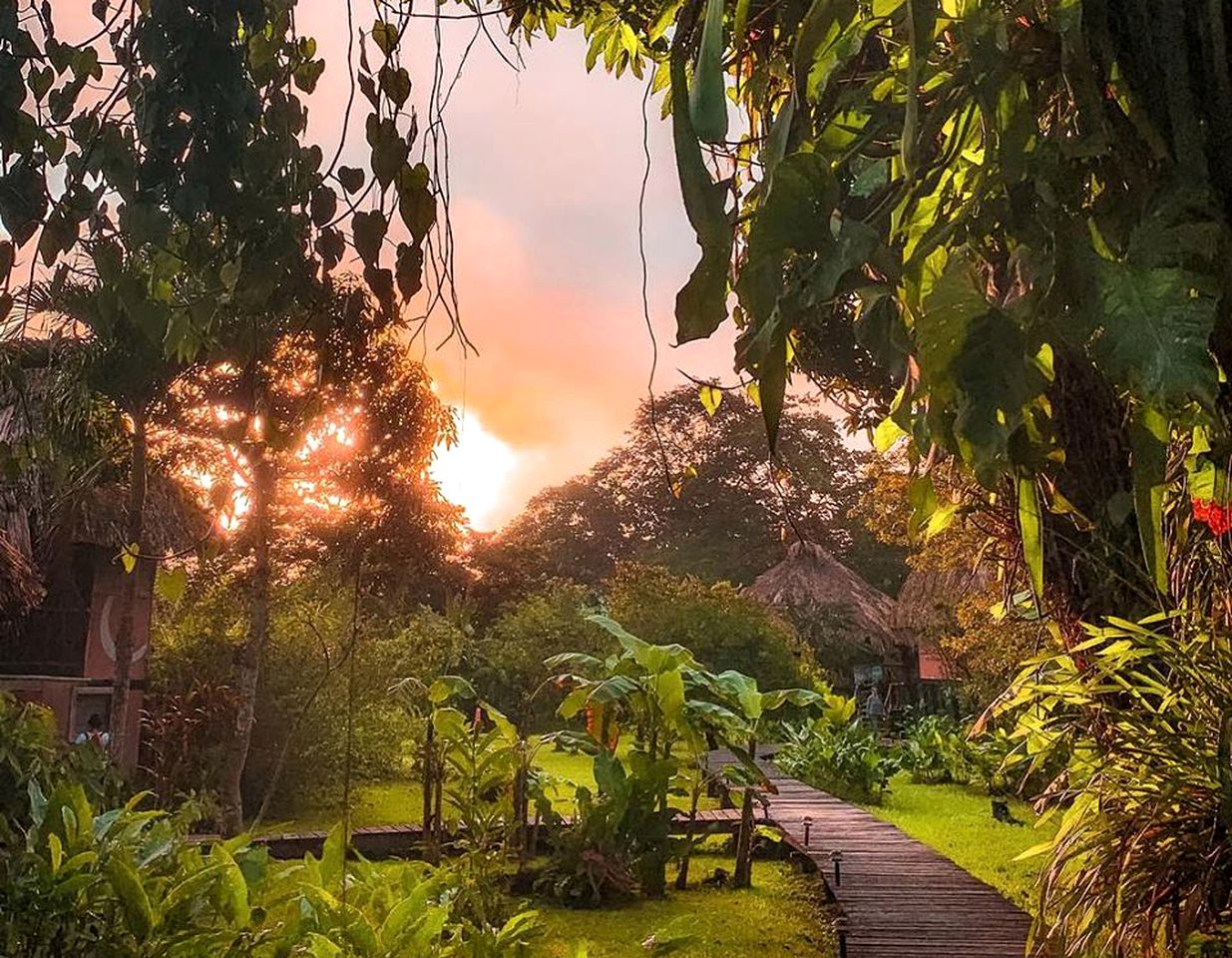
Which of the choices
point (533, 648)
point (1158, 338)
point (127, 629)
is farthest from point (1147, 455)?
point (533, 648)

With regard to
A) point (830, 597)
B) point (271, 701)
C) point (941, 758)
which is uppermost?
point (830, 597)

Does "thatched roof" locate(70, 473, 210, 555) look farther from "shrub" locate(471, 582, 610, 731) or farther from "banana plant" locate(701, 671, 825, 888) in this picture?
"shrub" locate(471, 582, 610, 731)

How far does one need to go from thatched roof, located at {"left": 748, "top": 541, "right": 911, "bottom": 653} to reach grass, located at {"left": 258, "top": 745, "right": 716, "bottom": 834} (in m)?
7.01

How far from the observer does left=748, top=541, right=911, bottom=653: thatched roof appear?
15.7 meters

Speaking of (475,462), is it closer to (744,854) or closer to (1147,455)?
(1147,455)

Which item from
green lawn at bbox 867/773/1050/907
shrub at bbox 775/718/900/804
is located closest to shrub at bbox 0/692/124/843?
green lawn at bbox 867/773/1050/907

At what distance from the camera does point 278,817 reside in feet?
24.7

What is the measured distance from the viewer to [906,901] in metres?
3.89

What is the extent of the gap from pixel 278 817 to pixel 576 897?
3.65 metres

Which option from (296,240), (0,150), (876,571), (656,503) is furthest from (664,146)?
(656,503)

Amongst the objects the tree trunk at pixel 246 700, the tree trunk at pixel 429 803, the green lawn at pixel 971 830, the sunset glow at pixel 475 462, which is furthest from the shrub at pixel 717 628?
the sunset glow at pixel 475 462

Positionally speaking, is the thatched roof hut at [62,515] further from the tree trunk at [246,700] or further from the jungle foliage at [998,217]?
the jungle foliage at [998,217]

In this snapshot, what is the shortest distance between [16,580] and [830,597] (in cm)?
1150

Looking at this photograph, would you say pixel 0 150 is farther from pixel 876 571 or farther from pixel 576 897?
pixel 876 571
